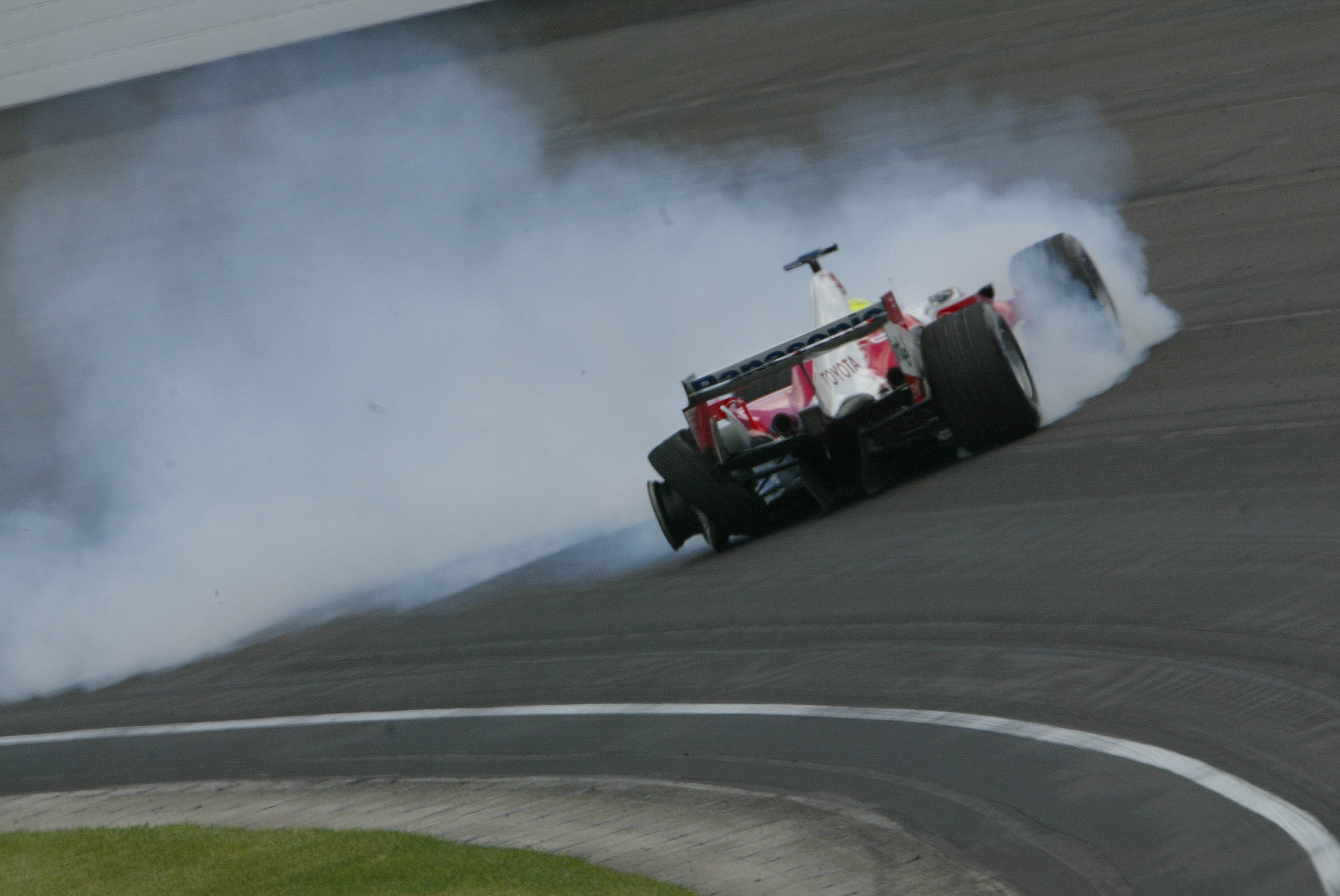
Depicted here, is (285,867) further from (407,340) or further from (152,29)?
(152,29)

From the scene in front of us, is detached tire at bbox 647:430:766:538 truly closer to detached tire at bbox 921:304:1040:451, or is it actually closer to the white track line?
detached tire at bbox 921:304:1040:451

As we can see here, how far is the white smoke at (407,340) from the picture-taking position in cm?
1366

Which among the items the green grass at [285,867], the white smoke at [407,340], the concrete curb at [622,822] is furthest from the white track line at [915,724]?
the white smoke at [407,340]

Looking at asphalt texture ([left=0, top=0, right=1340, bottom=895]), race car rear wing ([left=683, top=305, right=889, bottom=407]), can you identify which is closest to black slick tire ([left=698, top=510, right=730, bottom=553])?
asphalt texture ([left=0, top=0, right=1340, bottom=895])

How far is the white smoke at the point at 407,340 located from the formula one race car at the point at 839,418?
95 cm

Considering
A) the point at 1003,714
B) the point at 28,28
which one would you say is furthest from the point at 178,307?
the point at 1003,714

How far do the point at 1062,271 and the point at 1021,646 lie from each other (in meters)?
5.54

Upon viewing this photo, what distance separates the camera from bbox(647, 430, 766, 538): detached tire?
34.6 feet

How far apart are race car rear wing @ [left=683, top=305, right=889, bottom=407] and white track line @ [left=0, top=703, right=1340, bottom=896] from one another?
2.46 m

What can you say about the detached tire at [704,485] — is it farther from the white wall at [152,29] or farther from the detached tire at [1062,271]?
the white wall at [152,29]

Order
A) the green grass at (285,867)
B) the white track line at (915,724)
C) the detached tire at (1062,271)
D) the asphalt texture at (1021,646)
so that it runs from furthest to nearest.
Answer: the detached tire at (1062,271)
the green grass at (285,867)
the asphalt texture at (1021,646)
the white track line at (915,724)

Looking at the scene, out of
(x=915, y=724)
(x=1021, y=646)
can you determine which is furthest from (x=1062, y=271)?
(x=915, y=724)

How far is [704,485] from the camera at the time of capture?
10.6 metres

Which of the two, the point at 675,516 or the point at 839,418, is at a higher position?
the point at 839,418
